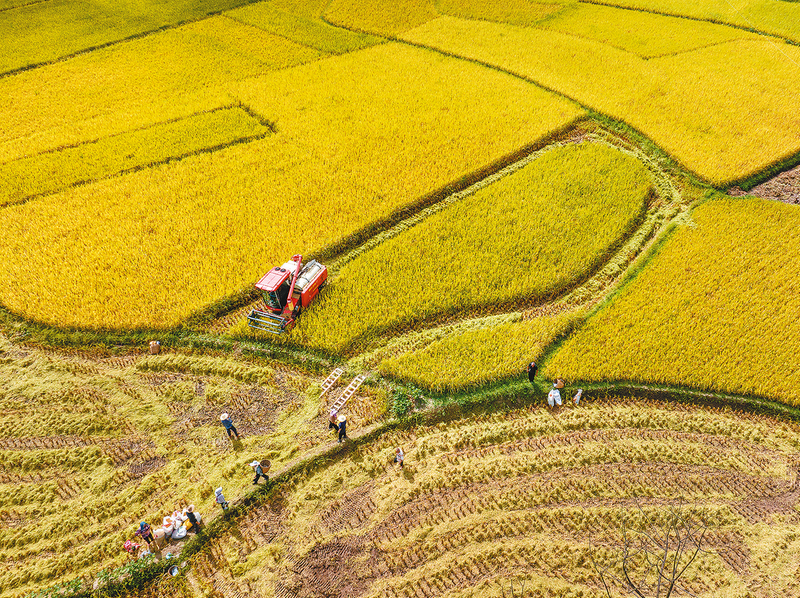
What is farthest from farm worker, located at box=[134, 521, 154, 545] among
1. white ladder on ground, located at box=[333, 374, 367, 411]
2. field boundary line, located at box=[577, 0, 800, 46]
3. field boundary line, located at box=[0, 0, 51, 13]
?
field boundary line, located at box=[0, 0, 51, 13]

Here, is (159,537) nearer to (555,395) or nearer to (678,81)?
(555,395)

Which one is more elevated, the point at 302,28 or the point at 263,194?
the point at 302,28

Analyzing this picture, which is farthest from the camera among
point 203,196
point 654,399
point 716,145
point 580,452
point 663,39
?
point 663,39

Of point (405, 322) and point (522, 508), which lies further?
point (405, 322)

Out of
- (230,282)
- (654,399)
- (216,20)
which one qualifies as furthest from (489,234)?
(216,20)

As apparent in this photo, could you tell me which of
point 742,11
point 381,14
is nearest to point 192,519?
point 381,14

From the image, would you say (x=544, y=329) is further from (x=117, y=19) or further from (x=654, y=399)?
(x=117, y=19)
